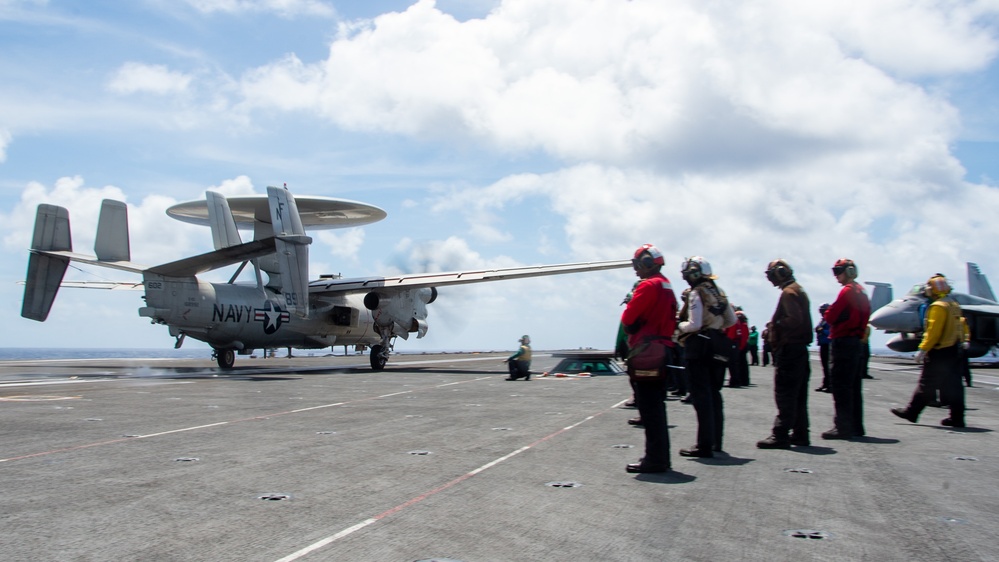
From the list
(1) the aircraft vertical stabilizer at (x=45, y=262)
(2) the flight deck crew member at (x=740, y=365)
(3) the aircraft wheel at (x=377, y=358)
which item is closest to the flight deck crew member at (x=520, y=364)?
(2) the flight deck crew member at (x=740, y=365)

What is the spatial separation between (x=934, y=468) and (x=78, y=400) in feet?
49.2

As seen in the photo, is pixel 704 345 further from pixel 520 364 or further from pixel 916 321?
pixel 916 321

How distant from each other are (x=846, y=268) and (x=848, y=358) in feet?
4.17

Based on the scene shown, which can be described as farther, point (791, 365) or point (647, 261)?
point (791, 365)

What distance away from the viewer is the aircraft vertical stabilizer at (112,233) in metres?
25.0

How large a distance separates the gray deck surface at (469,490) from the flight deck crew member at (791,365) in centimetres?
24

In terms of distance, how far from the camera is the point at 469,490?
6.46 meters

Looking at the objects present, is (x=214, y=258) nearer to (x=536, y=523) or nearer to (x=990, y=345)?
(x=536, y=523)

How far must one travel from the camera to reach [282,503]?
5.93 m

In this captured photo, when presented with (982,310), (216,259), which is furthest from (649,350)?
(982,310)

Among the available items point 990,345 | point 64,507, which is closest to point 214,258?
point 64,507

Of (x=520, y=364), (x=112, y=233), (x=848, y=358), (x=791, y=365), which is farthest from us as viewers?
(x=112, y=233)

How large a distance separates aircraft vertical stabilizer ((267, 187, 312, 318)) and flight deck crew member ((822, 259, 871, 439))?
20.3 m

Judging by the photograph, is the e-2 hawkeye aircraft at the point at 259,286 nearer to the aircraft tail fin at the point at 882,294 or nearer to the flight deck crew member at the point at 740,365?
the flight deck crew member at the point at 740,365
